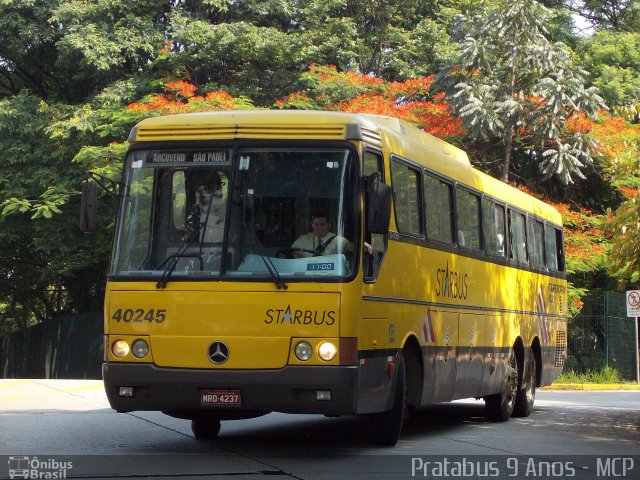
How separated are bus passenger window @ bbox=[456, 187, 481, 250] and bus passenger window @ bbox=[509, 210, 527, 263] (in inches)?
82.3

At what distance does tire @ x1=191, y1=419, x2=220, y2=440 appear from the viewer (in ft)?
43.1

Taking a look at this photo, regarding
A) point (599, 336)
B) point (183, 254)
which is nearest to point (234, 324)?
point (183, 254)

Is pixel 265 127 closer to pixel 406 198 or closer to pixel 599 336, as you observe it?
pixel 406 198

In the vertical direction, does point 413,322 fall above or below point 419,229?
below

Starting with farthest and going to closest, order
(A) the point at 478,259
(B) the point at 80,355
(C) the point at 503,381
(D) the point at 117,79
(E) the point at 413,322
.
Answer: (B) the point at 80,355 < (D) the point at 117,79 < (C) the point at 503,381 < (A) the point at 478,259 < (E) the point at 413,322

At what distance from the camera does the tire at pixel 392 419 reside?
12469 millimetres

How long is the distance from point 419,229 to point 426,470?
353 centimetres

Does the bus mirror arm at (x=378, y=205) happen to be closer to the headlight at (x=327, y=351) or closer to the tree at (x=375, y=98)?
the headlight at (x=327, y=351)

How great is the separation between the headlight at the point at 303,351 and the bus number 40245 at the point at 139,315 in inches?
50.3

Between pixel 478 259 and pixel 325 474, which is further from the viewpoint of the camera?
pixel 478 259

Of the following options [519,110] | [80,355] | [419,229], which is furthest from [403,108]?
[419,229]

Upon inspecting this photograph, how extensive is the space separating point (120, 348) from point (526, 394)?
882 cm

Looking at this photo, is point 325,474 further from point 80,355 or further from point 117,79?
point 80,355

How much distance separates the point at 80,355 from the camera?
130 feet
